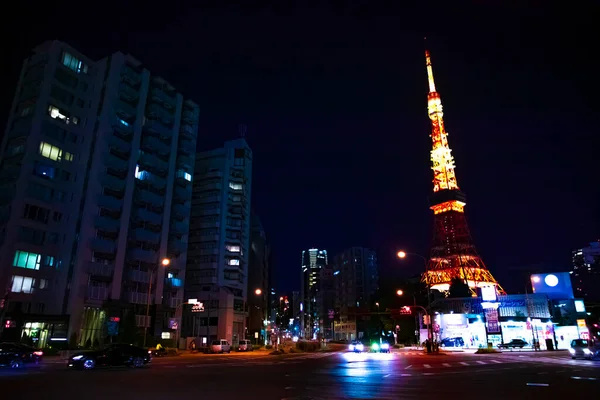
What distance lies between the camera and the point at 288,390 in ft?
47.9

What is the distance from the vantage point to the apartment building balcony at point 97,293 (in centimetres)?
5575

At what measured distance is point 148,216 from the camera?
67.1 meters

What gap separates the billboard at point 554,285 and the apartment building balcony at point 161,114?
6930 cm

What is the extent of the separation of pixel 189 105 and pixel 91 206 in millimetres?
32035

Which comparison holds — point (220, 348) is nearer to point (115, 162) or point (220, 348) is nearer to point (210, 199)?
point (115, 162)

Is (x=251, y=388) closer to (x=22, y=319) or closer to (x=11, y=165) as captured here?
(x=22, y=319)

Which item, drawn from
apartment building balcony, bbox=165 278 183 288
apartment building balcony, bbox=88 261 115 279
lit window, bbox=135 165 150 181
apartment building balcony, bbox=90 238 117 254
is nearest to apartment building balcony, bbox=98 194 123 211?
apartment building balcony, bbox=90 238 117 254

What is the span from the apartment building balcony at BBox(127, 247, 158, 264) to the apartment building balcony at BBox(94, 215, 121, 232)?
4275 millimetres

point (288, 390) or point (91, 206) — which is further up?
point (91, 206)

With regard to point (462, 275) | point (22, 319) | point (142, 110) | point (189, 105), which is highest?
point (189, 105)

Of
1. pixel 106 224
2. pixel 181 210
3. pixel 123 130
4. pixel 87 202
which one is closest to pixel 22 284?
pixel 106 224

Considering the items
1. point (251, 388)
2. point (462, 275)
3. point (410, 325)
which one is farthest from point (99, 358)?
point (462, 275)

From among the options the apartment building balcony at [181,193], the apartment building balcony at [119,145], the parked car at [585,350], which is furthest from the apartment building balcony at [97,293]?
the parked car at [585,350]

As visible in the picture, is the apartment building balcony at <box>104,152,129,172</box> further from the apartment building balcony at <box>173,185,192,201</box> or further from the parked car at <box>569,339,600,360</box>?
the parked car at <box>569,339,600,360</box>
